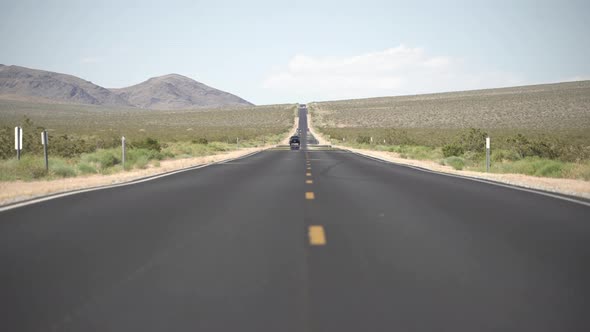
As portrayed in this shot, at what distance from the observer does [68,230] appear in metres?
8.52

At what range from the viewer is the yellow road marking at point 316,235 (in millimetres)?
7555

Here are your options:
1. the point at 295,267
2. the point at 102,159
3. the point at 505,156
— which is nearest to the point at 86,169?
the point at 102,159

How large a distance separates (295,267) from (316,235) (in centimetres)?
195

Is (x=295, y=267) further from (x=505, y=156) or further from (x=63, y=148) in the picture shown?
(x=63, y=148)

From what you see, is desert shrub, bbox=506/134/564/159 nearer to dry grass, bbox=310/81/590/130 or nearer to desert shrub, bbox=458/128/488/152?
desert shrub, bbox=458/128/488/152

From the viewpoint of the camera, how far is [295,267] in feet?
20.2

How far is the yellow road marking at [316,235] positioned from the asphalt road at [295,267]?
0.06 feet

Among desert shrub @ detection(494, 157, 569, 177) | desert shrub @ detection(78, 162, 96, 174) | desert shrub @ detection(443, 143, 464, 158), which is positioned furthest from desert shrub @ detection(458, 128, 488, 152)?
desert shrub @ detection(78, 162, 96, 174)

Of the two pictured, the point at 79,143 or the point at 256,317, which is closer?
the point at 256,317

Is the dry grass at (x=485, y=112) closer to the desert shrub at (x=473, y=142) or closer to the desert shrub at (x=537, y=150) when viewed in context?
the desert shrub at (x=473, y=142)

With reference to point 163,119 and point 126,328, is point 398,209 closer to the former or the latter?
point 126,328

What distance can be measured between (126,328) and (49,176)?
1751 cm

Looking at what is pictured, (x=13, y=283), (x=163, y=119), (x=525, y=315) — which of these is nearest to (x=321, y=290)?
(x=525, y=315)

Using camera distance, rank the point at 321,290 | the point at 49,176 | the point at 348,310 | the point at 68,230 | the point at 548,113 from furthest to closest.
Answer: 1. the point at 548,113
2. the point at 49,176
3. the point at 68,230
4. the point at 321,290
5. the point at 348,310
